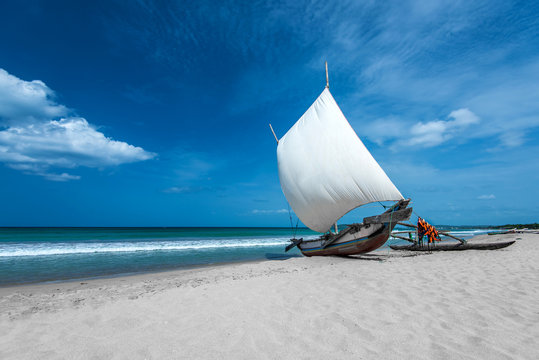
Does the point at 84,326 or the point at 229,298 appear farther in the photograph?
the point at 229,298

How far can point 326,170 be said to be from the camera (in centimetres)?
1230

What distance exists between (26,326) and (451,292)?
725 centimetres

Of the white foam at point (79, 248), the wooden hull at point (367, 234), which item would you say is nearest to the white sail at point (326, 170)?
the wooden hull at point (367, 234)

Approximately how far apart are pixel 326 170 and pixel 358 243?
11.6 feet

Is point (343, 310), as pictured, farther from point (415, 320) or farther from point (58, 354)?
point (58, 354)

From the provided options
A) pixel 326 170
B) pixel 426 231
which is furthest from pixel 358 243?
pixel 426 231

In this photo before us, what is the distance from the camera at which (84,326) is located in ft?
12.8

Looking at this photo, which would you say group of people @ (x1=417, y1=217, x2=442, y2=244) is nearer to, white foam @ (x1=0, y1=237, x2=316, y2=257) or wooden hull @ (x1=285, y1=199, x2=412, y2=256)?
wooden hull @ (x1=285, y1=199, x2=412, y2=256)

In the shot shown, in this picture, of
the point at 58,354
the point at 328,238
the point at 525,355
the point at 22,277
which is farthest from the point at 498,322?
the point at 22,277

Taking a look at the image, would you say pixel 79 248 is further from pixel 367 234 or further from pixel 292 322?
pixel 292 322

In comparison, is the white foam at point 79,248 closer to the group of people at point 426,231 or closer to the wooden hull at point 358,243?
the wooden hull at point 358,243

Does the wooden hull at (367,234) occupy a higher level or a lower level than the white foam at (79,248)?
higher

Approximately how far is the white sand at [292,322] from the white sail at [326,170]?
218 inches

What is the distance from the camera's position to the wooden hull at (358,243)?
417 inches
